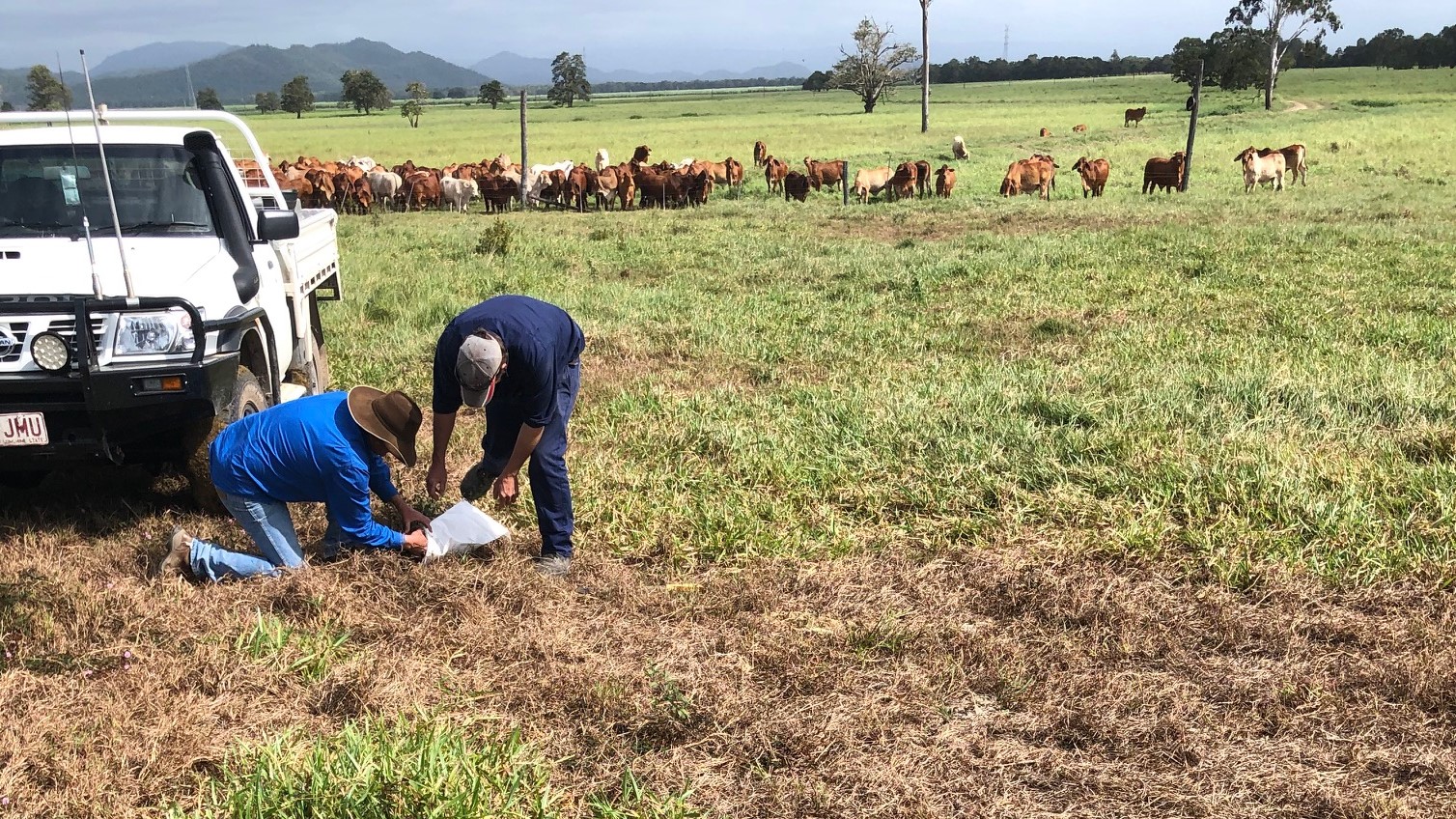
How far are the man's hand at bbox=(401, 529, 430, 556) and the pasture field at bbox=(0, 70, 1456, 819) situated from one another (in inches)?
2.9

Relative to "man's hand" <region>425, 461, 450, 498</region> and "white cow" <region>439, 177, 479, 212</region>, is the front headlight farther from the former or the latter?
"white cow" <region>439, 177, 479, 212</region>

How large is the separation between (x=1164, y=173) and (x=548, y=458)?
19004mm

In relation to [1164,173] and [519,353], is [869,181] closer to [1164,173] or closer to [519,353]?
[1164,173]

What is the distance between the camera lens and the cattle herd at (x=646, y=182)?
20.2 m

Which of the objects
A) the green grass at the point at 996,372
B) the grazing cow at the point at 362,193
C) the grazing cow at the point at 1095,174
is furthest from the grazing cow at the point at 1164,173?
the grazing cow at the point at 362,193

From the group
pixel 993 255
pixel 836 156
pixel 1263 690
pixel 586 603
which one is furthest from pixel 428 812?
pixel 836 156

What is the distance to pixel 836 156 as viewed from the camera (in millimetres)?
31625

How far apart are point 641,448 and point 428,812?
3.12 meters

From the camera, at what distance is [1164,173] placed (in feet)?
65.5

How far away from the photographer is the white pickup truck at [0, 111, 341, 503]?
12.6 feet

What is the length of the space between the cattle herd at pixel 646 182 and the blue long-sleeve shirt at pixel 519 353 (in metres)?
16.7

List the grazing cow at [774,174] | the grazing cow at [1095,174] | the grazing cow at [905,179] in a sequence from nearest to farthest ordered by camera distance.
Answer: the grazing cow at [1095,174] → the grazing cow at [905,179] → the grazing cow at [774,174]

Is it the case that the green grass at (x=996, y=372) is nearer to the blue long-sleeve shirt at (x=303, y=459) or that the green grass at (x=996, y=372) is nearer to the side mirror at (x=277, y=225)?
the blue long-sleeve shirt at (x=303, y=459)

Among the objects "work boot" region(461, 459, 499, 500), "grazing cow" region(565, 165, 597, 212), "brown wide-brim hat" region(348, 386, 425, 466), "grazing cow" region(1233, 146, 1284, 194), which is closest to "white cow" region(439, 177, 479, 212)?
"grazing cow" region(565, 165, 597, 212)
